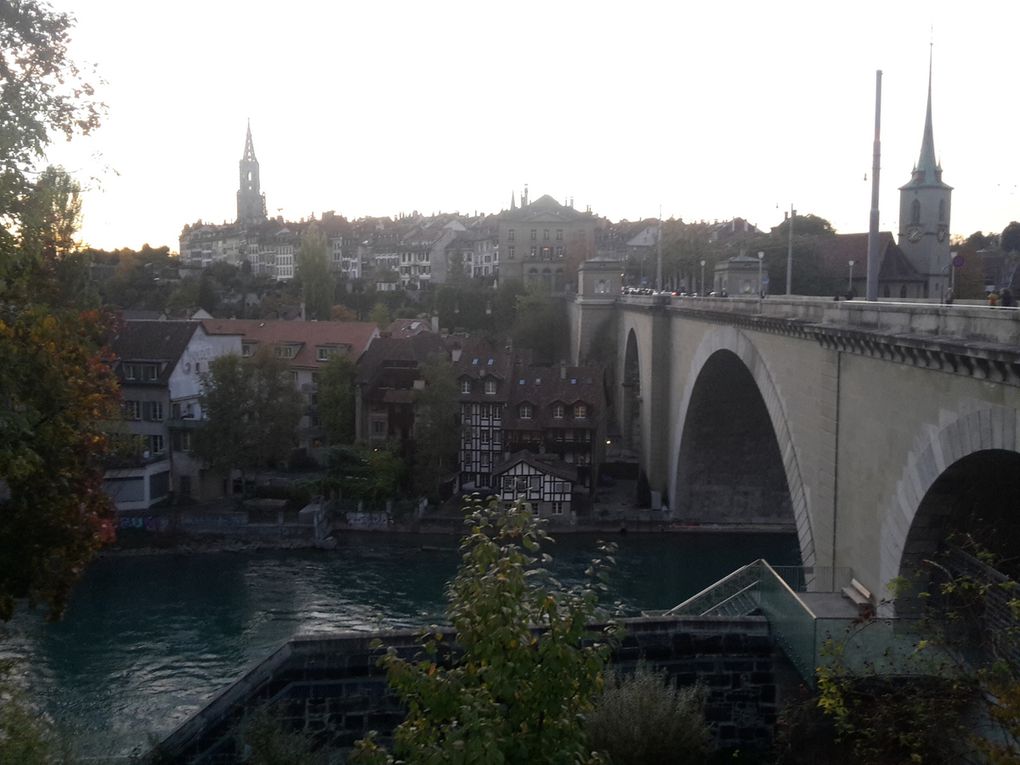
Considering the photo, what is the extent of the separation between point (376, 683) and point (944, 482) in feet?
15.8

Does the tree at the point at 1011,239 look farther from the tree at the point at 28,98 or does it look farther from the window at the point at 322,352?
the tree at the point at 28,98

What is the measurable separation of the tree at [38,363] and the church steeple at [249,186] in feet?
278

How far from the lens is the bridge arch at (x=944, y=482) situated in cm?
679

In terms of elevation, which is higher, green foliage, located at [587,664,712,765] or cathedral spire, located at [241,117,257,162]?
cathedral spire, located at [241,117,257,162]

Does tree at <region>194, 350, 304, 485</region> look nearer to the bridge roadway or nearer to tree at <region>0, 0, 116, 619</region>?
the bridge roadway

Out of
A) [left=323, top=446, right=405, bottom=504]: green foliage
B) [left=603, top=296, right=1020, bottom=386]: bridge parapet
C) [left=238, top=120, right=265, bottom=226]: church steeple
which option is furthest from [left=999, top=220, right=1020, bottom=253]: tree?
[left=238, top=120, right=265, bottom=226]: church steeple

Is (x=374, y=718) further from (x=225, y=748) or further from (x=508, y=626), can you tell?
(x=508, y=626)

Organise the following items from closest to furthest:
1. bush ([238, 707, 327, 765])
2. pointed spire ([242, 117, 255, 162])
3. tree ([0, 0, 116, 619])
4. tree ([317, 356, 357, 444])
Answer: tree ([0, 0, 116, 619]), bush ([238, 707, 327, 765]), tree ([317, 356, 357, 444]), pointed spire ([242, 117, 255, 162])

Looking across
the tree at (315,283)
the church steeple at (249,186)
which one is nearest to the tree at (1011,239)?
the tree at (315,283)

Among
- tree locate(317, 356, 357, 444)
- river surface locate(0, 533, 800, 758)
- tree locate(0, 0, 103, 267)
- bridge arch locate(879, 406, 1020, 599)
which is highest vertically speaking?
tree locate(0, 0, 103, 267)

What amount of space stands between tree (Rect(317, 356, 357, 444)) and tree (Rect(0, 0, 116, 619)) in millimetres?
21027

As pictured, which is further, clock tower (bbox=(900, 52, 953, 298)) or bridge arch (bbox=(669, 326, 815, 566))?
clock tower (bbox=(900, 52, 953, 298))

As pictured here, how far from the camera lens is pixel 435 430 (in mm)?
23969

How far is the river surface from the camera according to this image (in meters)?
13.5
